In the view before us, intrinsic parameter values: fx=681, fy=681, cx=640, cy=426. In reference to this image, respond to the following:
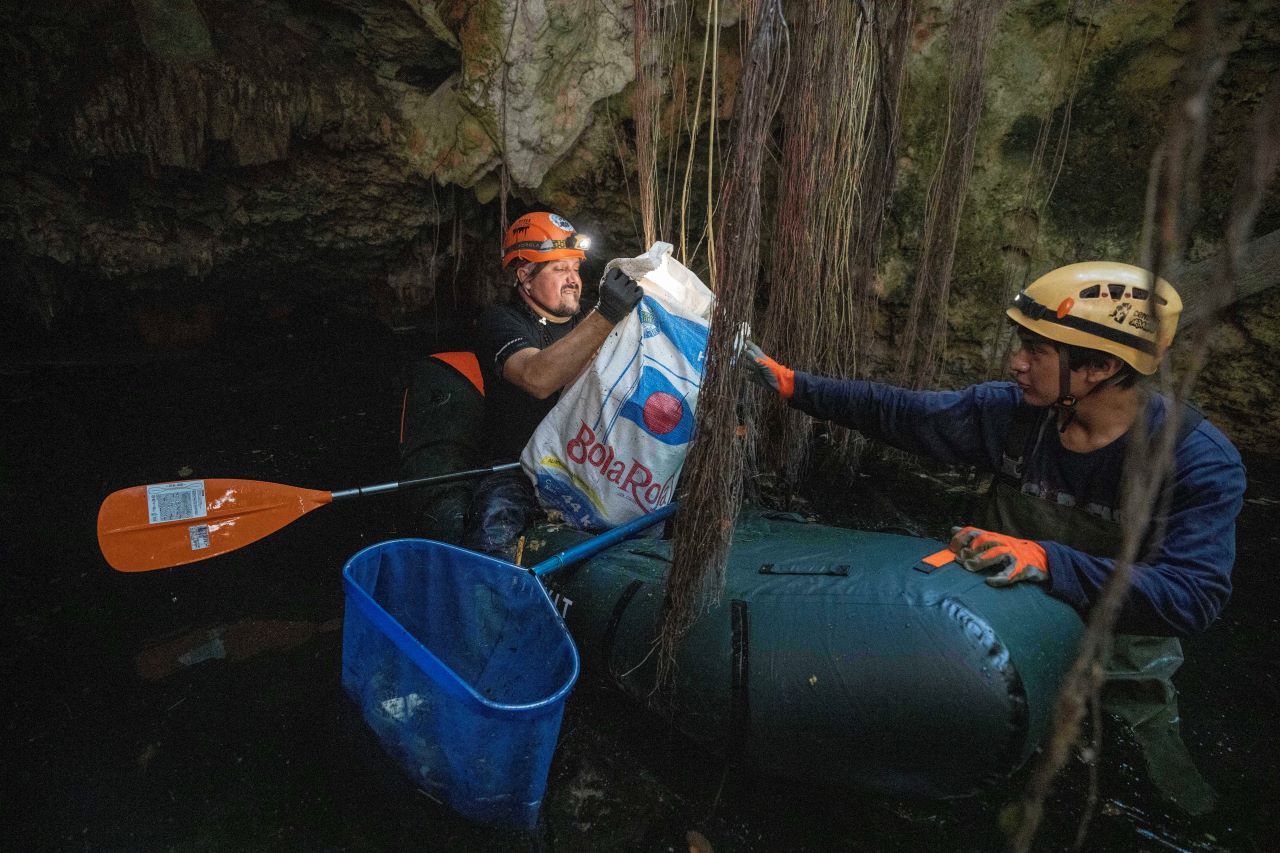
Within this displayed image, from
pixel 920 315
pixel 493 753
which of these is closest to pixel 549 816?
pixel 493 753

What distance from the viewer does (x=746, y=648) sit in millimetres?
1811

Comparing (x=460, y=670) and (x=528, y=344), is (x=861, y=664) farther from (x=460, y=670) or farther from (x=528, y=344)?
(x=528, y=344)

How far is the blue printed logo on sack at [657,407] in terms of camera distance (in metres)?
2.30

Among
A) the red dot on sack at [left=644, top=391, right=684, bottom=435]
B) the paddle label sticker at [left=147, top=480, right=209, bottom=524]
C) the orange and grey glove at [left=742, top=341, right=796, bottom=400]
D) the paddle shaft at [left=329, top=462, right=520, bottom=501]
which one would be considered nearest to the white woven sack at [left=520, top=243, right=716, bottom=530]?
the red dot on sack at [left=644, top=391, right=684, bottom=435]

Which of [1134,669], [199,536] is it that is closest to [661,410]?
[1134,669]

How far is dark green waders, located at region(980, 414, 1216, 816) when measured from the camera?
81.7 inches

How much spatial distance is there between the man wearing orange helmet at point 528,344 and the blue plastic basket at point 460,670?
380 mm

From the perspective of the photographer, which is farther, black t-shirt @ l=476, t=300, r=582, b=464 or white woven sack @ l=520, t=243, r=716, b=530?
black t-shirt @ l=476, t=300, r=582, b=464

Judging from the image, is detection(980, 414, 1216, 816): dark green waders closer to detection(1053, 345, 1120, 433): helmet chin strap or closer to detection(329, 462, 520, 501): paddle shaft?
detection(1053, 345, 1120, 433): helmet chin strap

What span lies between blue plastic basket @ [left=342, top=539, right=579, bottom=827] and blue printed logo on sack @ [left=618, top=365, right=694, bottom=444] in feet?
2.15

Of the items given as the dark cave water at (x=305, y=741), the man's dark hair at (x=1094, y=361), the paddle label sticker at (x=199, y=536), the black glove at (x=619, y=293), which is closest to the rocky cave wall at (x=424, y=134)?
the dark cave water at (x=305, y=741)

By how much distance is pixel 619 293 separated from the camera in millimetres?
2289

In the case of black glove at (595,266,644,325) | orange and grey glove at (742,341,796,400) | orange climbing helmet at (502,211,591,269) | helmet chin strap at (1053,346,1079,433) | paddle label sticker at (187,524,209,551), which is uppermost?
orange climbing helmet at (502,211,591,269)

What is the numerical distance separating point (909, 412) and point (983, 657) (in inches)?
38.6
